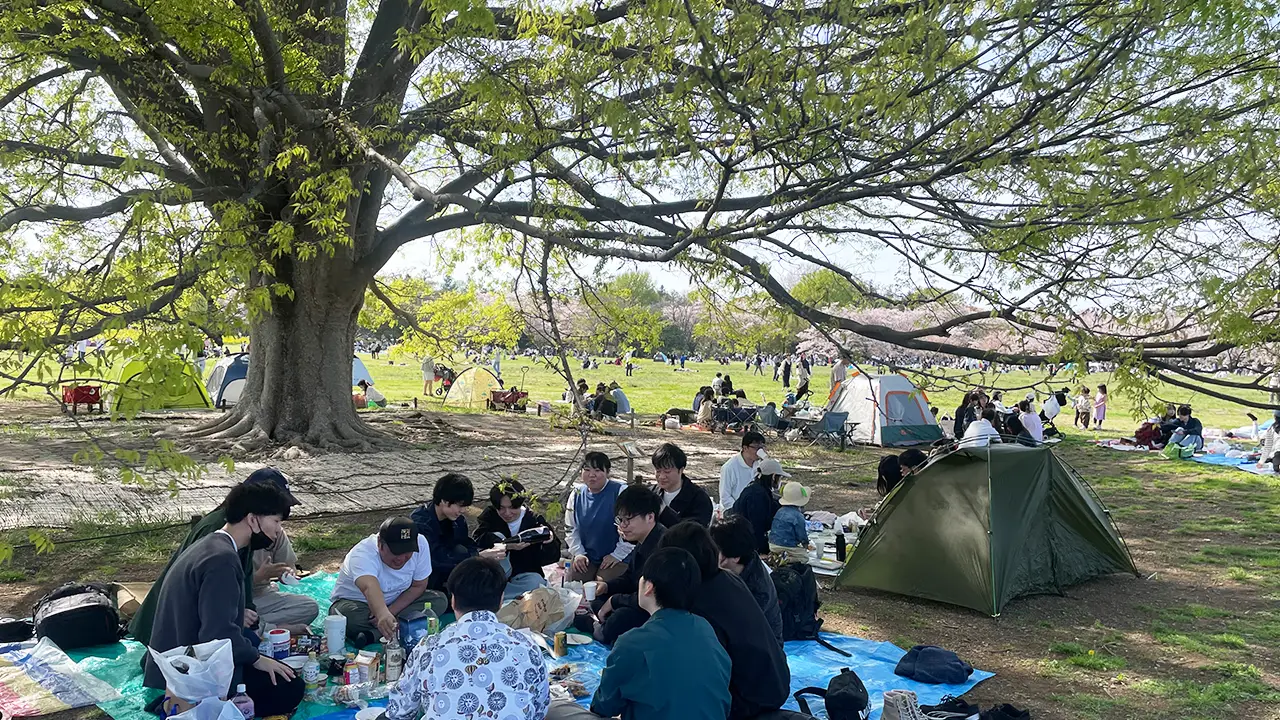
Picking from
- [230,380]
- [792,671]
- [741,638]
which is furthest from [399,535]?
[230,380]

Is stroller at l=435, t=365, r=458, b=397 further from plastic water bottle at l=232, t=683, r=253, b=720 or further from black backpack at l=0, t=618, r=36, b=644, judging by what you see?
plastic water bottle at l=232, t=683, r=253, b=720

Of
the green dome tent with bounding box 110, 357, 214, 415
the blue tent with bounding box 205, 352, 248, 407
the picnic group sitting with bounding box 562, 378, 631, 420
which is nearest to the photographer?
the green dome tent with bounding box 110, 357, 214, 415

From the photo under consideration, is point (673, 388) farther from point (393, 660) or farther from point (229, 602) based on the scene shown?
point (229, 602)

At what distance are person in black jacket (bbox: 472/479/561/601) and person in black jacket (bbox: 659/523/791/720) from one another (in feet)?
9.44

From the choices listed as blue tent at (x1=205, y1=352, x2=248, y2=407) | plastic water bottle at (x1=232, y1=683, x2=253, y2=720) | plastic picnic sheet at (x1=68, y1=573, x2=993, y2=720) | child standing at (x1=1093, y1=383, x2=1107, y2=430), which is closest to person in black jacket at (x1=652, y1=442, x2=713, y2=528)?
plastic picnic sheet at (x1=68, y1=573, x2=993, y2=720)

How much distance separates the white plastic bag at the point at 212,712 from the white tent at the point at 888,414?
15827mm

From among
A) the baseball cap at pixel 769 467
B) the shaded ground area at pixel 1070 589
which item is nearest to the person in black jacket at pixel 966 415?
the shaded ground area at pixel 1070 589

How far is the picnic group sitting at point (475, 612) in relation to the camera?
3.65 metres

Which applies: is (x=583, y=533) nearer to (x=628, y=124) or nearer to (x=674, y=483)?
(x=674, y=483)

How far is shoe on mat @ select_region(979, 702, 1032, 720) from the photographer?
4645 millimetres

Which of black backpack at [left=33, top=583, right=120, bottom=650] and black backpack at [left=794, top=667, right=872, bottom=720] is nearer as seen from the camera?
black backpack at [left=794, top=667, right=872, bottom=720]

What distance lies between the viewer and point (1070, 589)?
7809 mm

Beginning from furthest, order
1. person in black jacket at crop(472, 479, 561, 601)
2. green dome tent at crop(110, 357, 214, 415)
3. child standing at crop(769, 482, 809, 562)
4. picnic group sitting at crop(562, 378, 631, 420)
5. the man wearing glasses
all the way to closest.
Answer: picnic group sitting at crop(562, 378, 631, 420)
child standing at crop(769, 482, 809, 562)
person in black jacket at crop(472, 479, 561, 601)
the man wearing glasses
green dome tent at crop(110, 357, 214, 415)

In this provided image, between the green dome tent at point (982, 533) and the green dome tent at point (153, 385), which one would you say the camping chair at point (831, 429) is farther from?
the green dome tent at point (153, 385)
